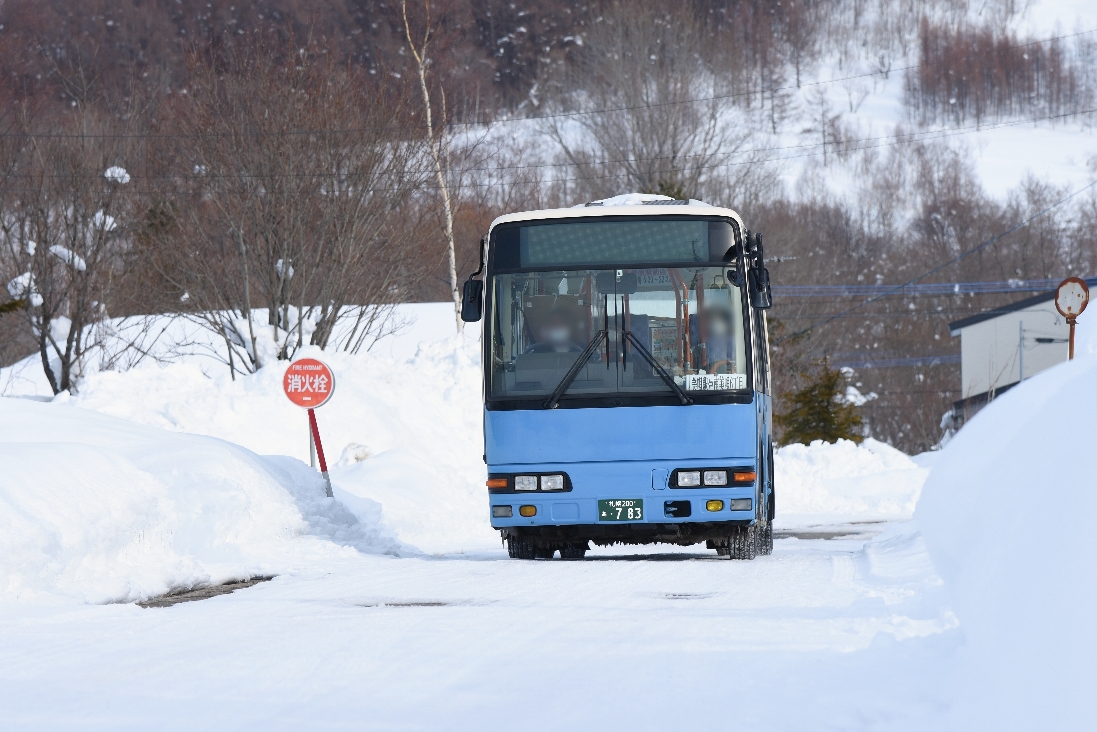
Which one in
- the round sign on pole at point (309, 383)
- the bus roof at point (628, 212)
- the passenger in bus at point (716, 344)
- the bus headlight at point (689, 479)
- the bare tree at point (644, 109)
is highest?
the bare tree at point (644, 109)

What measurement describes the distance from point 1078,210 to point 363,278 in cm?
9117

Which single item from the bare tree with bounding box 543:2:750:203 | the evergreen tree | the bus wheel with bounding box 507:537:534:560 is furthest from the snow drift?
the bare tree with bounding box 543:2:750:203

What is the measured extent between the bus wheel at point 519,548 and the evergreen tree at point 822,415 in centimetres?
4444

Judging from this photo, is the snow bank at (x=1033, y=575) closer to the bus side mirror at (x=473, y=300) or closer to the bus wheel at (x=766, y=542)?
the bus side mirror at (x=473, y=300)

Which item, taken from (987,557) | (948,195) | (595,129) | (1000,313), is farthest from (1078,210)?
(987,557)

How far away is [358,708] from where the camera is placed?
5.36 meters

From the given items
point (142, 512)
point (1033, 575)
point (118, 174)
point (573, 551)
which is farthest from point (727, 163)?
point (1033, 575)

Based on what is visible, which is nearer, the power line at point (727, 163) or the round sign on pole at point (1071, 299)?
the round sign on pole at point (1071, 299)

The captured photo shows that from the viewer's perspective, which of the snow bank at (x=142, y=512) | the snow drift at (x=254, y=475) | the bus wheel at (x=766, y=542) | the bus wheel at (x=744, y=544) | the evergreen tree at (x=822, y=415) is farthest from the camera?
the evergreen tree at (x=822, y=415)

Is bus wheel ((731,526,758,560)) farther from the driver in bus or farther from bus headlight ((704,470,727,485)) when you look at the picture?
the driver in bus

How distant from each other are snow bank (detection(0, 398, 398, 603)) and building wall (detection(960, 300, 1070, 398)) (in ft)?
179

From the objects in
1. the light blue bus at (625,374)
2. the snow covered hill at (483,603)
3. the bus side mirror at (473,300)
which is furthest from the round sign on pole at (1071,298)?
the bus side mirror at (473,300)

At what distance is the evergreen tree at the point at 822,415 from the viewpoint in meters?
58.0

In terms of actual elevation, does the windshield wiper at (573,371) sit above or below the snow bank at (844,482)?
above
